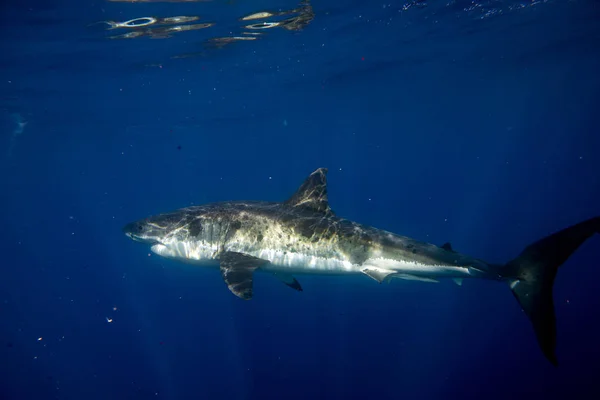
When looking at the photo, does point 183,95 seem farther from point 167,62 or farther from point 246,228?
point 246,228

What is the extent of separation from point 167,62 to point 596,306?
27.8 meters

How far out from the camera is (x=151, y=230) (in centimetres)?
877

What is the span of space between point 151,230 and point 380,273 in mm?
5668

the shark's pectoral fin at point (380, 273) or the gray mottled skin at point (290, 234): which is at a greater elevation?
the gray mottled skin at point (290, 234)

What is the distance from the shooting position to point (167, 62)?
20719mm

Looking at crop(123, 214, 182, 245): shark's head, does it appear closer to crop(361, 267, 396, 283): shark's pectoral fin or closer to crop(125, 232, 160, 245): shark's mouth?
crop(125, 232, 160, 245): shark's mouth

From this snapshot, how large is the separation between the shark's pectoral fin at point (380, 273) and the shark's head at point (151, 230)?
4813 mm

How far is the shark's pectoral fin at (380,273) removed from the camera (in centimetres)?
723

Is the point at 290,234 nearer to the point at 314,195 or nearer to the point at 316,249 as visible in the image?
the point at 316,249

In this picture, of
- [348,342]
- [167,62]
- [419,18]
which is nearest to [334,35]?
[419,18]

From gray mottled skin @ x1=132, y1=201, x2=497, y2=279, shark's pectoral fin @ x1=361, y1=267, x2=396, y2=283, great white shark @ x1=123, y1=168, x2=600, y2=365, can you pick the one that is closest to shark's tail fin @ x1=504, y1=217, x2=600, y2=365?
great white shark @ x1=123, y1=168, x2=600, y2=365

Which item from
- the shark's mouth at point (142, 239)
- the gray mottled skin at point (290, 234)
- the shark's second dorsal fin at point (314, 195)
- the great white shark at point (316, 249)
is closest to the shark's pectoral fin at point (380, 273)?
the great white shark at point (316, 249)

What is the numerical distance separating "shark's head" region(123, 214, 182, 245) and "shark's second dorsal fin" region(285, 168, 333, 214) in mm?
3046

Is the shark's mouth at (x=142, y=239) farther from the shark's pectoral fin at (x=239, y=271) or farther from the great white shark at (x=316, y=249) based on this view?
the shark's pectoral fin at (x=239, y=271)
